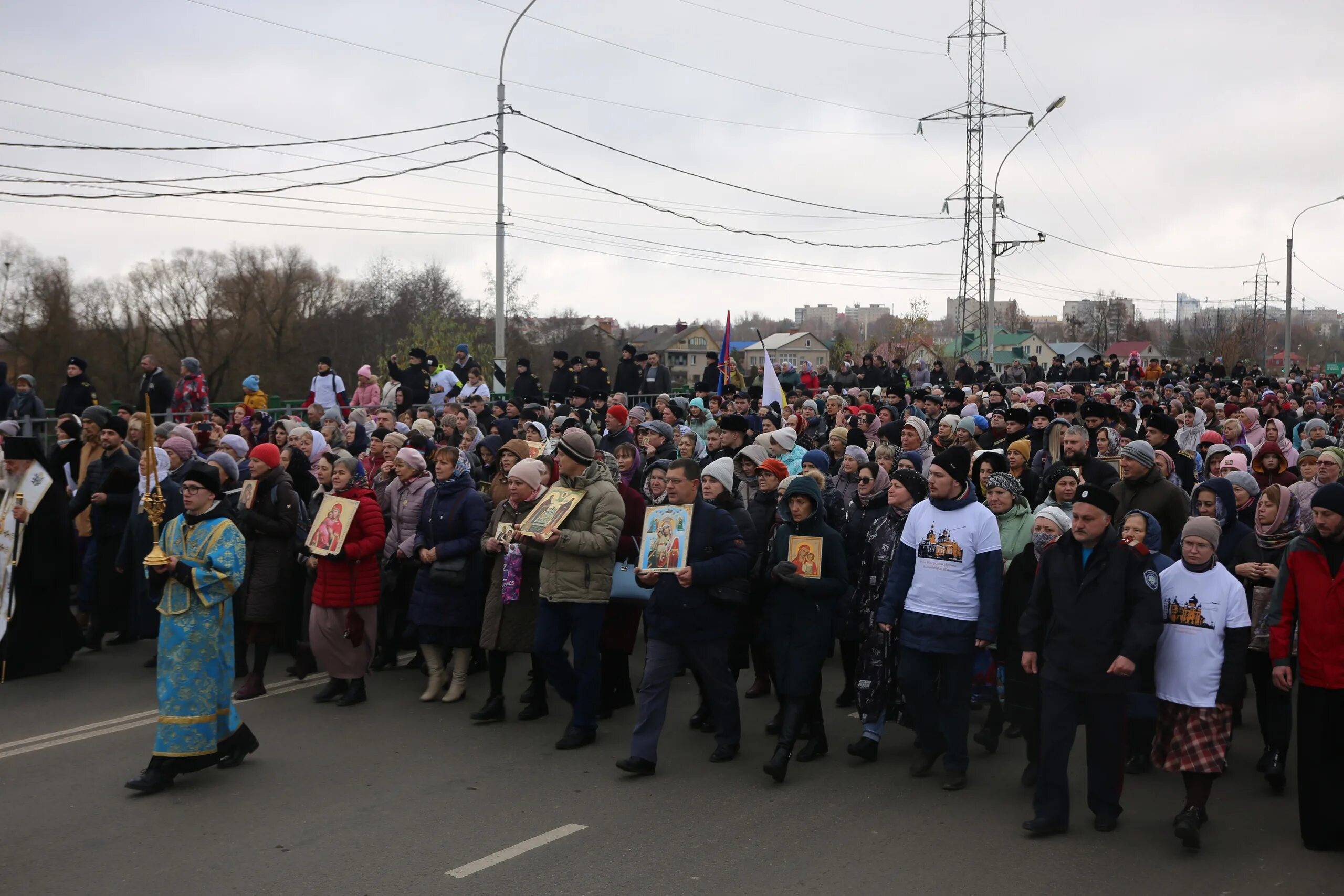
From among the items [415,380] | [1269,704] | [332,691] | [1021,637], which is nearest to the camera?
[1021,637]

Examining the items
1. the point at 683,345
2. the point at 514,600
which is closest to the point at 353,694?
the point at 514,600

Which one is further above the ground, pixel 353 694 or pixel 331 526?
pixel 331 526

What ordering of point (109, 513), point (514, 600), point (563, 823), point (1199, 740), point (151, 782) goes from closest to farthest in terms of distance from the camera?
point (1199, 740) < point (563, 823) < point (151, 782) < point (514, 600) < point (109, 513)

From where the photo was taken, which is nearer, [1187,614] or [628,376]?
[1187,614]

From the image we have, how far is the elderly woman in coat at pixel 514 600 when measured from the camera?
340 inches

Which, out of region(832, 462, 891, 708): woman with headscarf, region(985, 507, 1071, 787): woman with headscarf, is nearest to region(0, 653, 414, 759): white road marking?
region(832, 462, 891, 708): woman with headscarf

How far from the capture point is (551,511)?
26.4 feet

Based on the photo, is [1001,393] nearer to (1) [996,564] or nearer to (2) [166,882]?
(1) [996,564]

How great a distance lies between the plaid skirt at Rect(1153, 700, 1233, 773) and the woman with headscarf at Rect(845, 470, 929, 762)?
1764 mm

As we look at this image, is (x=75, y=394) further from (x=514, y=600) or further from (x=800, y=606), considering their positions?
(x=800, y=606)

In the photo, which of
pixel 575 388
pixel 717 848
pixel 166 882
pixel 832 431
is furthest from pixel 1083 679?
pixel 575 388

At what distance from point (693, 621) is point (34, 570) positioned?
6.07 metres

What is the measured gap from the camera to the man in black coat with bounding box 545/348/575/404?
2173 centimetres

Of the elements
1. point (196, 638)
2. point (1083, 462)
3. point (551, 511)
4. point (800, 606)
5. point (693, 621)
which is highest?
point (1083, 462)
